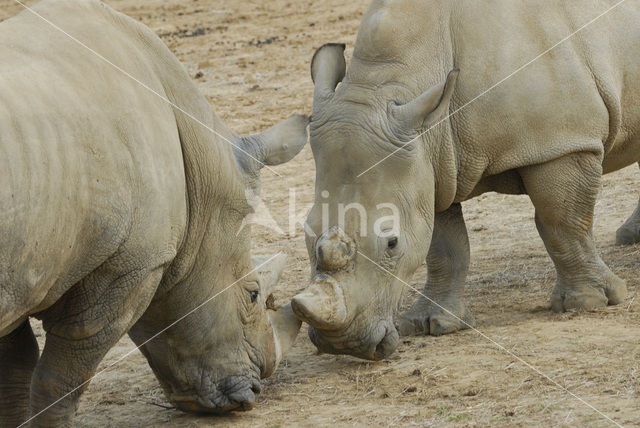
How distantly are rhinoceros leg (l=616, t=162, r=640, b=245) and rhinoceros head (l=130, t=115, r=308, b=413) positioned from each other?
3689 mm

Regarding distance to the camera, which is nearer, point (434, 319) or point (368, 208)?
point (368, 208)

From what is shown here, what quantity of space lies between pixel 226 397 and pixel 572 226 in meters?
2.32

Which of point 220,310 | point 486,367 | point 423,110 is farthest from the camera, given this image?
point 423,110

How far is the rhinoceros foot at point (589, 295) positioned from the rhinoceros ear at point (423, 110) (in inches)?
56.1

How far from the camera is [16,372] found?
4930 mm

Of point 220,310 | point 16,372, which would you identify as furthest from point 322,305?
point 16,372

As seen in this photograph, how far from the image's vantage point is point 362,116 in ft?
19.0

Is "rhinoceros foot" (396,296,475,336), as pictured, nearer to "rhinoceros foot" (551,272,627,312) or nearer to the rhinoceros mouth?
"rhinoceros foot" (551,272,627,312)

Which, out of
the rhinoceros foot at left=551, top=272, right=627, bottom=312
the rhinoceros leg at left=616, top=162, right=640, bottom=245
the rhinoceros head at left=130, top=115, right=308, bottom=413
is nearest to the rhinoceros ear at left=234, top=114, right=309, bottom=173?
the rhinoceros head at left=130, top=115, right=308, bottom=413

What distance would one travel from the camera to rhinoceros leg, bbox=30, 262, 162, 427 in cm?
439

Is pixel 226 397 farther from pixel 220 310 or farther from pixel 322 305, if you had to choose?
pixel 322 305

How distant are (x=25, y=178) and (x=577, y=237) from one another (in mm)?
3683

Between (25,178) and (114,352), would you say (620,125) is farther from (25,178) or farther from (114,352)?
(25,178)

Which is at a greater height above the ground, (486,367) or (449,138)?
(449,138)
